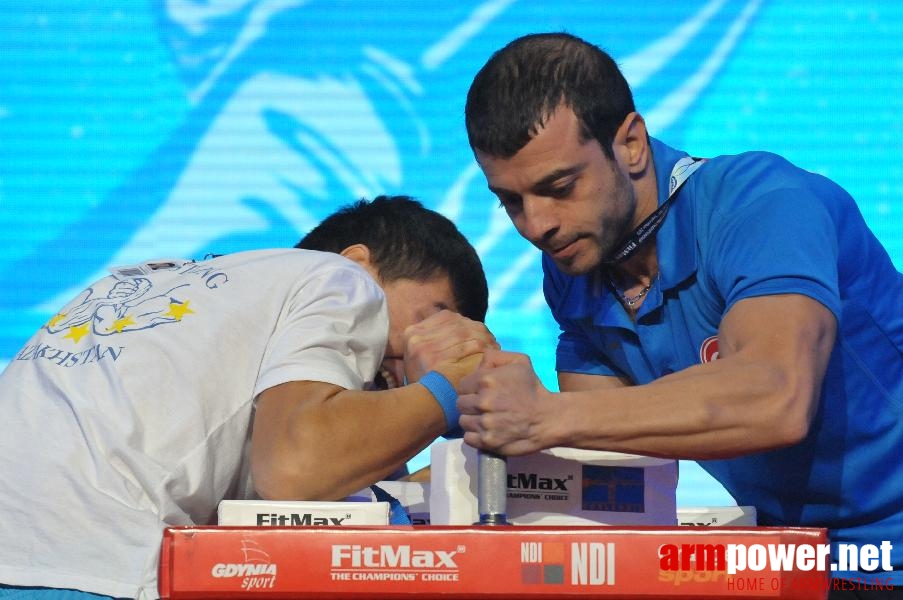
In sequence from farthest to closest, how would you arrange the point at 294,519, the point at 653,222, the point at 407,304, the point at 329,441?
the point at 407,304
the point at 653,222
the point at 329,441
the point at 294,519

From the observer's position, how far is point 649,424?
4.08 ft

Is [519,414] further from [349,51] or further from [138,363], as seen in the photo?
[349,51]

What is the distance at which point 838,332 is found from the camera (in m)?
1.56

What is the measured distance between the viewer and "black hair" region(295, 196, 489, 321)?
1.90 metres

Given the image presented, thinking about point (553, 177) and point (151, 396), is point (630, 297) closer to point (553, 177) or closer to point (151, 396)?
point (553, 177)

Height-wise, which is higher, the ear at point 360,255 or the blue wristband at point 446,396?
the ear at point 360,255

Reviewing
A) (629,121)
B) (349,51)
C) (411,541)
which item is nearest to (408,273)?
(629,121)

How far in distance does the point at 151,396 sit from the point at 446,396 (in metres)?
0.36

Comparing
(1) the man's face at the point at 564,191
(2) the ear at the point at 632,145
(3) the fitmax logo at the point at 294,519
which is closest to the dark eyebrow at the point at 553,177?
(1) the man's face at the point at 564,191

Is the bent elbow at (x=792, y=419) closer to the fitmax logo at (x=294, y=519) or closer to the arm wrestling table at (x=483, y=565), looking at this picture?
the arm wrestling table at (x=483, y=565)

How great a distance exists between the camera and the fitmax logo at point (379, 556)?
1.04 m

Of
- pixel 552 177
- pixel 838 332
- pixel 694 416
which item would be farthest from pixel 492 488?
pixel 838 332

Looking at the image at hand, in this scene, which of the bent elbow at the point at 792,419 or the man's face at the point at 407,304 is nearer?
the bent elbow at the point at 792,419

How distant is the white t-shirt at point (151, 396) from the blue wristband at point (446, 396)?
9 cm
